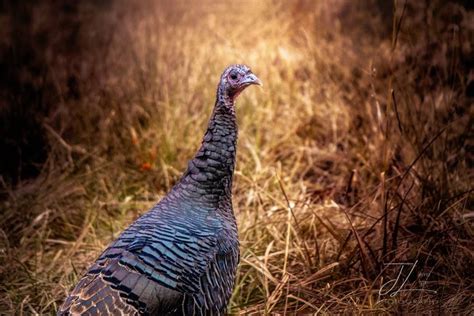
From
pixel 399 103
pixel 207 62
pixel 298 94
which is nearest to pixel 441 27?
pixel 399 103

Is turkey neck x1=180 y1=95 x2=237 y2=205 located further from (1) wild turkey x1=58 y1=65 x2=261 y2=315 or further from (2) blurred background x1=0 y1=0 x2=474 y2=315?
(2) blurred background x1=0 y1=0 x2=474 y2=315

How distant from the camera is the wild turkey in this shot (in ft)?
6.88

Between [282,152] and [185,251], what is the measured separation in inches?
82.5

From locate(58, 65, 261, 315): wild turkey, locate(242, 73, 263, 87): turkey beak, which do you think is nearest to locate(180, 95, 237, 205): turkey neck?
locate(58, 65, 261, 315): wild turkey

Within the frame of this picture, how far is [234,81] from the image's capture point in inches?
102

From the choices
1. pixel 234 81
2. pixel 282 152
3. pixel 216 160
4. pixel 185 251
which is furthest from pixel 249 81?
pixel 282 152

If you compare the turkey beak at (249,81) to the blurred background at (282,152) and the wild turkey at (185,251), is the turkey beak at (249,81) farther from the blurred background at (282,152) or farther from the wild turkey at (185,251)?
the blurred background at (282,152)

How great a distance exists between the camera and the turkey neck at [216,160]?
102 inches

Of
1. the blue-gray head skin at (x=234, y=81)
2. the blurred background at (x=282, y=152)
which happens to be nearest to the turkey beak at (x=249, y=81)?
the blue-gray head skin at (x=234, y=81)

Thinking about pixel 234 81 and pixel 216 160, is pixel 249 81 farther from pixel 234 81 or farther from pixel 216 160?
pixel 216 160

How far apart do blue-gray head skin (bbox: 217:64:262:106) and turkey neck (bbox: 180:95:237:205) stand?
22 millimetres

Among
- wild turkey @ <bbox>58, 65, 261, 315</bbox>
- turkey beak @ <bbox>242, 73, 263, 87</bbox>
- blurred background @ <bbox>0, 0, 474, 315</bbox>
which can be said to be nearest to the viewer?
wild turkey @ <bbox>58, 65, 261, 315</bbox>

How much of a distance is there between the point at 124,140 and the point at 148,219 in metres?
1.99

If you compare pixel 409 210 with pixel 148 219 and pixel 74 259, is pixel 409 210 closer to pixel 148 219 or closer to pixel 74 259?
pixel 148 219
